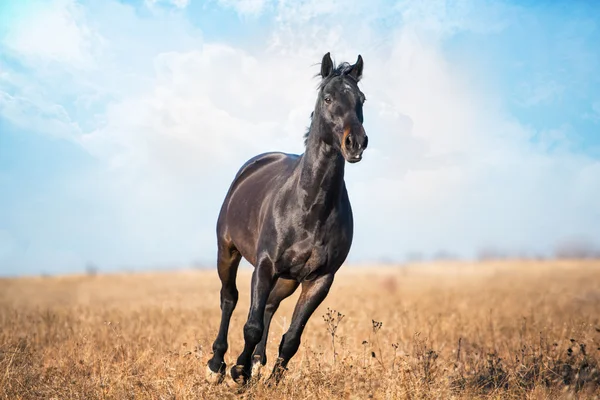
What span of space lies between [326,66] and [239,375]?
11.3 feet

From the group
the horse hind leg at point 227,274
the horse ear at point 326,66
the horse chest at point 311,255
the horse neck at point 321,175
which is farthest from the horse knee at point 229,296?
the horse ear at point 326,66

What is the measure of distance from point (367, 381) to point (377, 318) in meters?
6.93

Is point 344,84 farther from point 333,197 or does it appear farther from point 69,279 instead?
point 69,279

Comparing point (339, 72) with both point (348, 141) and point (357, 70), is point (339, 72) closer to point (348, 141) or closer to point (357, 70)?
point (357, 70)

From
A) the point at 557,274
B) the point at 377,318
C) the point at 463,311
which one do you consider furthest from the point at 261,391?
the point at 557,274

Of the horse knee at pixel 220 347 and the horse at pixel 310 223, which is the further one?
the horse knee at pixel 220 347

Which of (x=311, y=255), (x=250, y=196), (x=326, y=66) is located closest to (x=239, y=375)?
(x=311, y=255)

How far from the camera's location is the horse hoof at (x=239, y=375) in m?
6.55

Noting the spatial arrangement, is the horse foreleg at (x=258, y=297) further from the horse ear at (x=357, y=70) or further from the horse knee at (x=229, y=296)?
the horse ear at (x=357, y=70)

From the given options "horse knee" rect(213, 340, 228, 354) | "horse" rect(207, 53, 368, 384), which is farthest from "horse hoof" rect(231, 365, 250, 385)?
"horse knee" rect(213, 340, 228, 354)

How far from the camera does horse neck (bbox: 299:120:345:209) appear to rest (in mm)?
6246

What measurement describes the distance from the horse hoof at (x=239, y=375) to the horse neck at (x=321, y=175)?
6.28ft

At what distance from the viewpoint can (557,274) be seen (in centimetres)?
2895

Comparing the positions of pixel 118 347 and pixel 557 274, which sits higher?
pixel 557 274
